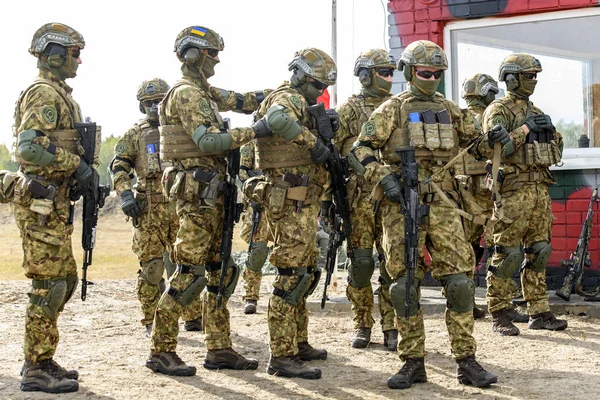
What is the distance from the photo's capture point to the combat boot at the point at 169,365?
6.43 meters

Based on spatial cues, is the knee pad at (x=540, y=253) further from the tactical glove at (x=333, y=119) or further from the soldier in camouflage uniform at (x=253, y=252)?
the soldier in camouflage uniform at (x=253, y=252)

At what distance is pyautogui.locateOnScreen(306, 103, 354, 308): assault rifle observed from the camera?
6.57 m

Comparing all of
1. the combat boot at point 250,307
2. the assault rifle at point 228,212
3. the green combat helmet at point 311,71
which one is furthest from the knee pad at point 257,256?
the green combat helmet at point 311,71

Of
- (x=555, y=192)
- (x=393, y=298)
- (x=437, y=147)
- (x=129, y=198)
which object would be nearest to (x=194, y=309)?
(x=129, y=198)

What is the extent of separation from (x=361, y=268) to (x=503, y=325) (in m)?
1.59

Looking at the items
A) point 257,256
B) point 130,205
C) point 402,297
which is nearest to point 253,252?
point 257,256

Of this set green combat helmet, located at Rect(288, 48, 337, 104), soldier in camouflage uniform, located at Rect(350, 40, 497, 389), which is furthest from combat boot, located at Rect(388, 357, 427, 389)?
green combat helmet, located at Rect(288, 48, 337, 104)

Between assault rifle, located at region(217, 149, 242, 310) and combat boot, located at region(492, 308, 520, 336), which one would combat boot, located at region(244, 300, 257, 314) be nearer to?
combat boot, located at region(492, 308, 520, 336)

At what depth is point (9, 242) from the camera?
2712 cm

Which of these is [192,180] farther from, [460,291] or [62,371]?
[460,291]

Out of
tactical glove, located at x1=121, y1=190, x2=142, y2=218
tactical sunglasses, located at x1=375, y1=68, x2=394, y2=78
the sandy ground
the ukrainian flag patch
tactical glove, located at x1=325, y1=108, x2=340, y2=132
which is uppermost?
the ukrainian flag patch

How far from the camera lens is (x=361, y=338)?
300 inches

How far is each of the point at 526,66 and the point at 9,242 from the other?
22.0 m

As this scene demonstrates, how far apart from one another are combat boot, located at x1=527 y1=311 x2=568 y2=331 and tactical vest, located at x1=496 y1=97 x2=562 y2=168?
1.42 meters
